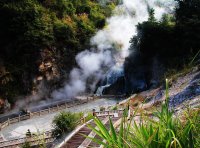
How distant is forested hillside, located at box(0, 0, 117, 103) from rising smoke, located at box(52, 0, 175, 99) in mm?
1519

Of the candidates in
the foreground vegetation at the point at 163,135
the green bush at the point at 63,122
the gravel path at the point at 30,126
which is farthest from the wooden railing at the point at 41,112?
the foreground vegetation at the point at 163,135

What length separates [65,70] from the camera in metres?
43.6

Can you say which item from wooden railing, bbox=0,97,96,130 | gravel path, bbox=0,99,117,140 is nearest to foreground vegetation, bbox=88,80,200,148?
gravel path, bbox=0,99,117,140

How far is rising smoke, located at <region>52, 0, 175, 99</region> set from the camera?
44125 mm

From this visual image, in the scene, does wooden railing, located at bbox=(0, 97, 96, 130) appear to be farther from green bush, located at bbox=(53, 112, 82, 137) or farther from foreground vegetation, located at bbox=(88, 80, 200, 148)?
foreground vegetation, located at bbox=(88, 80, 200, 148)

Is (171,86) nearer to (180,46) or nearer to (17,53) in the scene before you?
(180,46)

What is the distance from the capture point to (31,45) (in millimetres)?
38500

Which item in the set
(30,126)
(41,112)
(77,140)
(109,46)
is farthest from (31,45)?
(77,140)

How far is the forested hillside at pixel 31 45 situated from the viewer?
37734 mm


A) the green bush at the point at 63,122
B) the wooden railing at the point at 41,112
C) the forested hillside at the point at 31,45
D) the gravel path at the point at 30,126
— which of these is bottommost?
the gravel path at the point at 30,126

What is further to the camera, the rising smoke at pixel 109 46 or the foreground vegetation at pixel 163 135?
the rising smoke at pixel 109 46

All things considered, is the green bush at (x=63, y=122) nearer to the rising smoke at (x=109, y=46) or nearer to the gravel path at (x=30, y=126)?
the gravel path at (x=30, y=126)

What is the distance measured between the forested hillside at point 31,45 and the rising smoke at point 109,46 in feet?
4.98

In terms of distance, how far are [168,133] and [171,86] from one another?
2499cm
